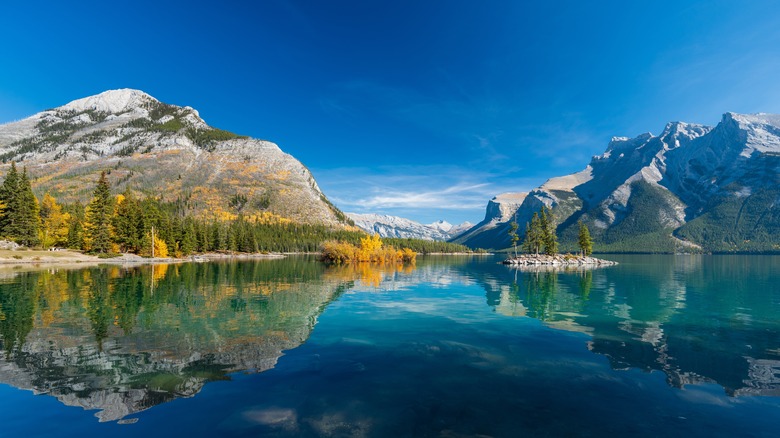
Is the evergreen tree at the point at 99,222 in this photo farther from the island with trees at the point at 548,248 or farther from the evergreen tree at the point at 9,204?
the island with trees at the point at 548,248

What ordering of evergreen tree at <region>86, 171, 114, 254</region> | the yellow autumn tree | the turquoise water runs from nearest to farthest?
the turquoise water < evergreen tree at <region>86, 171, 114, 254</region> < the yellow autumn tree

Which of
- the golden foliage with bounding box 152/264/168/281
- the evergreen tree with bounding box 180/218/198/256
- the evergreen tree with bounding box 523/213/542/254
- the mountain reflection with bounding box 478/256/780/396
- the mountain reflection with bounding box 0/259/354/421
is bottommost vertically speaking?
the golden foliage with bounding box 152/264/168/281

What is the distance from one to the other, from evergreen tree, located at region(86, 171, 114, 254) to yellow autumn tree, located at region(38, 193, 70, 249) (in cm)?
1761

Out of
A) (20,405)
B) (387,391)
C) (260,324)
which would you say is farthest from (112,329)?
(387,391)

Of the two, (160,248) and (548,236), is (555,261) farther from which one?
(160,248)

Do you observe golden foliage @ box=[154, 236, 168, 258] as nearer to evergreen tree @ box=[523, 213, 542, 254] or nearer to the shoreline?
the shoreline

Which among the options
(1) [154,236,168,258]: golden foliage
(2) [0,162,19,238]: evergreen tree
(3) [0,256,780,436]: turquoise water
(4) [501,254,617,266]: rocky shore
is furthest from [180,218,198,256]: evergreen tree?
(4) [501,254,617,266]: rocky shore

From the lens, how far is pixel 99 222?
101m

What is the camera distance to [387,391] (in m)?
13.9

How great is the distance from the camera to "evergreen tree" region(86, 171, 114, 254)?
327 feet

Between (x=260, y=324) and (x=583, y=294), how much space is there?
139ft

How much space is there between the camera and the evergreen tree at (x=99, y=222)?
99688mm

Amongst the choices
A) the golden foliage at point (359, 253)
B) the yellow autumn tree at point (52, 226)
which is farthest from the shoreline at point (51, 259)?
the golden foliage at point (359, 253)

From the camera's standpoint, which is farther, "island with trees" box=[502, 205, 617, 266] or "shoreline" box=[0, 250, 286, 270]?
"island with trees" box=[502, 205, 617, 266]
